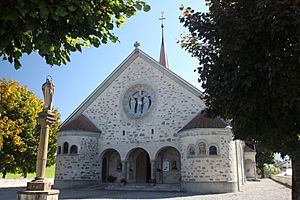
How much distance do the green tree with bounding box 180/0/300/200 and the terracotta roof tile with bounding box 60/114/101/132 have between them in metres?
17.3

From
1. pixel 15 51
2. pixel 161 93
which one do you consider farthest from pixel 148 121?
pixel 15 51

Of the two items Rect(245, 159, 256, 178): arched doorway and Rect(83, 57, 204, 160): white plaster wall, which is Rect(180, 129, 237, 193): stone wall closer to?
Rect(83, 57, 204, 160): white plaster wall

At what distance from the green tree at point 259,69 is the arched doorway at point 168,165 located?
15.5 m

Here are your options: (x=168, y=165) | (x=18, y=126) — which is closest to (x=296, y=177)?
(x=168, y=165)

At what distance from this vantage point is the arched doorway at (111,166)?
2386 centimetres

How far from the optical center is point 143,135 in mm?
22828

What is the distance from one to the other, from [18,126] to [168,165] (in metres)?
12.5

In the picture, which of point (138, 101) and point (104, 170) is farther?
point (104, 170)

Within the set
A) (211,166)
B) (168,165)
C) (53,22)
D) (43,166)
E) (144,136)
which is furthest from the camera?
(144,136)

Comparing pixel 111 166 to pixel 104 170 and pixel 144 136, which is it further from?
pixel 144 136

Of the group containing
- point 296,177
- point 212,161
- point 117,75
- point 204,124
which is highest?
point 117,75

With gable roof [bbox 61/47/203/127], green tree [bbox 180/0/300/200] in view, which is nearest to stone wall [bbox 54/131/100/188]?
gable roof [bbox 61/47/203/127]

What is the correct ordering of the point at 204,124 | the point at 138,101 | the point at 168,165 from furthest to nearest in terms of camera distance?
the point at 138,101, the point at 168,165, the point at 204,124

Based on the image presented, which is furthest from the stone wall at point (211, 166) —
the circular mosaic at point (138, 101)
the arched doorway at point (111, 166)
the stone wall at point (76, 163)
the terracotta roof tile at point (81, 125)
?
the terracotta roof tile at point (81, 125)
